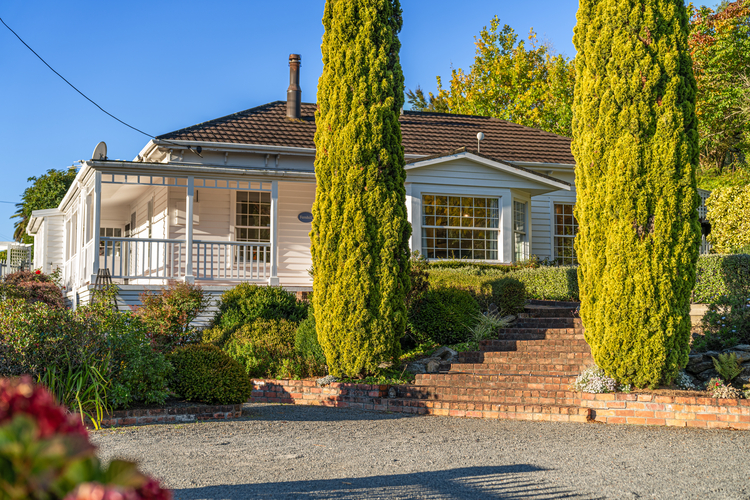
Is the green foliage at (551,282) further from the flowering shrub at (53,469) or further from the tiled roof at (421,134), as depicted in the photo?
the flowering shrub at (53,469)

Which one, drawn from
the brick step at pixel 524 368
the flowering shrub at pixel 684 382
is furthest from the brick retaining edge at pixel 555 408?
the brick step at pixel 524 368

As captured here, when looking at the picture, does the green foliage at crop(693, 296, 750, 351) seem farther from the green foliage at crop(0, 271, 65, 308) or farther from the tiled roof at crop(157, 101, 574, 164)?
the green foliage at crop(0, 271, 65, 308)

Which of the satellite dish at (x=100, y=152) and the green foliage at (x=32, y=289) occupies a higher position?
the satellite dish at (x=100, y=152)

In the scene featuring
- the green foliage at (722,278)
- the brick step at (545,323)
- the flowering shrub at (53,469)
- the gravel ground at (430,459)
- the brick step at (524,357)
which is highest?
the green foliage at (722,278)

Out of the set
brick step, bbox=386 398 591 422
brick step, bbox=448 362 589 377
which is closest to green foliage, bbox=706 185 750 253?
brick step, bbox=448 362 589 377

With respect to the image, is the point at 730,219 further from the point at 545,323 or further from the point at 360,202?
the point at 360,202

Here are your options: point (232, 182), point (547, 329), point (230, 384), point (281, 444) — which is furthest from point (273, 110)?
point (281, 444)

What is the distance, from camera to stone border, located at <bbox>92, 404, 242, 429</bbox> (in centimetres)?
692

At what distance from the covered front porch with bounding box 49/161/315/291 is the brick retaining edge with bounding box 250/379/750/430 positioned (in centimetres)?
509

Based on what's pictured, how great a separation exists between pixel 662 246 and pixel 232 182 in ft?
32.9

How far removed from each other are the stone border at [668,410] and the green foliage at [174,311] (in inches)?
258

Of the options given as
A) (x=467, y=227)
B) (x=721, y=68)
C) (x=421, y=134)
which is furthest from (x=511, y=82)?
(x=467, y=227)

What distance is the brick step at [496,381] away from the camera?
9117 mm

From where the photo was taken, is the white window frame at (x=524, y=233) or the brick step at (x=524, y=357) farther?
the white window frame at (x=524, y=233)
